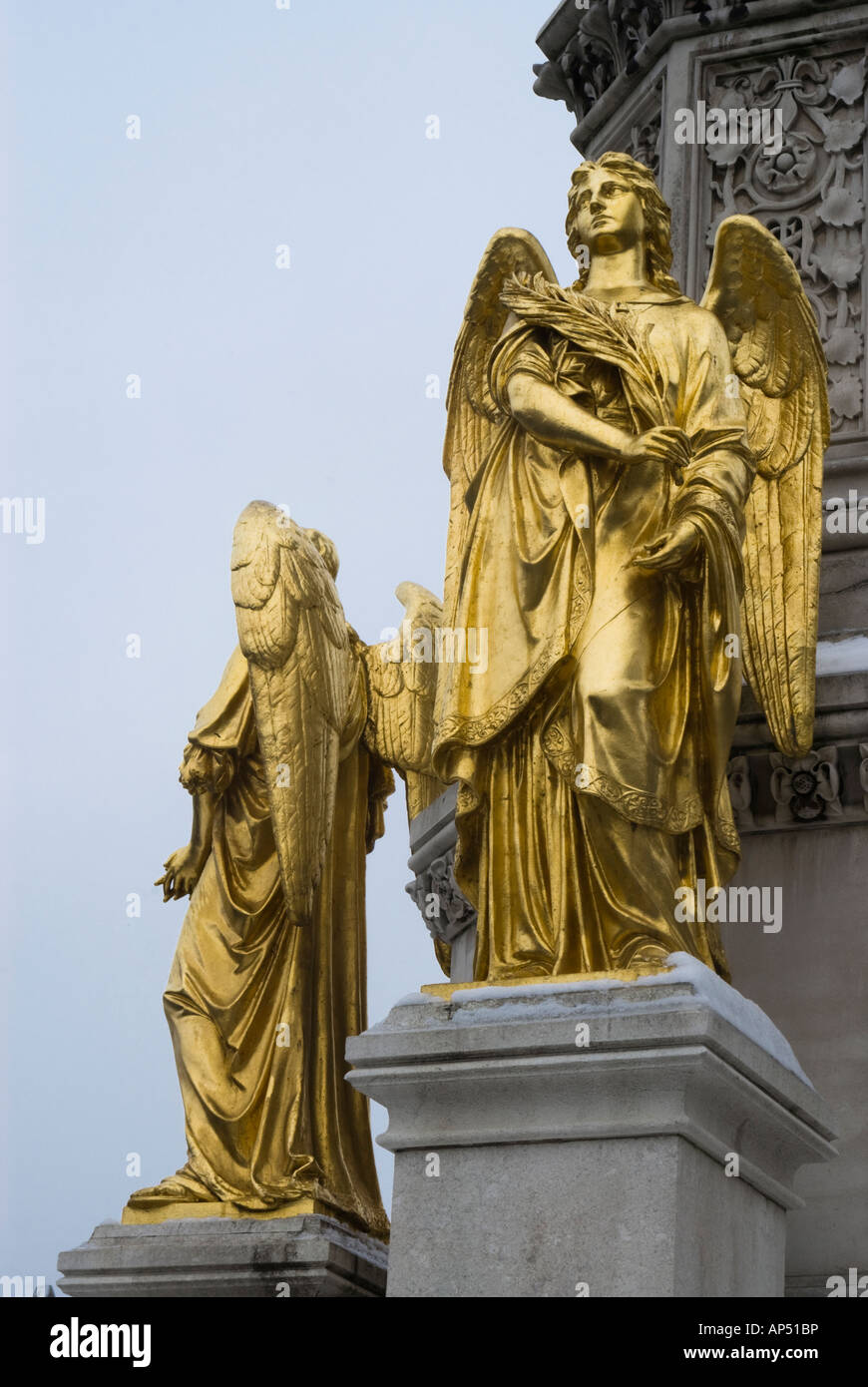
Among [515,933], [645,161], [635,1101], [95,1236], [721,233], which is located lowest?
[95,1236]

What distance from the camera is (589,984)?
675 cm

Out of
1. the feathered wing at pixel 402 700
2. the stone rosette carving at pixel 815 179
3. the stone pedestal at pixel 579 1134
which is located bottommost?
the stone pedestal at pixel 579 1134

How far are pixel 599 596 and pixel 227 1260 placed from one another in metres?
2.54

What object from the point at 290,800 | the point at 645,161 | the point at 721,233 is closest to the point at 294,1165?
the point at 290,800

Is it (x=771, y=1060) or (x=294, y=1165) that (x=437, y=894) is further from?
(x=771, y=1060)

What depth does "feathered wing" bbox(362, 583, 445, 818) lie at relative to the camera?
8891mm

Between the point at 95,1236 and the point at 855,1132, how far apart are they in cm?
265

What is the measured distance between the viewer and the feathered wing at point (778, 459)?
8.27 meters

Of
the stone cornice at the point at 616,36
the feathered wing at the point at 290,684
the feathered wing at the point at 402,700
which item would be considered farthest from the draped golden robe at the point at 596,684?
the stone cornice at the point at 616,36

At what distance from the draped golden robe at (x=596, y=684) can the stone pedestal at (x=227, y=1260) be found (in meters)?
1.24

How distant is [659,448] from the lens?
7.31 meters

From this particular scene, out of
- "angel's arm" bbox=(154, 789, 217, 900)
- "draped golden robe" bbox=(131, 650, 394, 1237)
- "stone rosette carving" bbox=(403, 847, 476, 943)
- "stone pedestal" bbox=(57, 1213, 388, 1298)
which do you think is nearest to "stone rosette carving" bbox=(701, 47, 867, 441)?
"stone rosette carving" bbox=(403, 847, 476, 943)

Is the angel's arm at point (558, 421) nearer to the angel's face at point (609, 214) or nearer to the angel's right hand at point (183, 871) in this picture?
the angel's face at point (609, 214)

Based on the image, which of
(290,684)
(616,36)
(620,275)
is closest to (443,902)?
(290,684)
